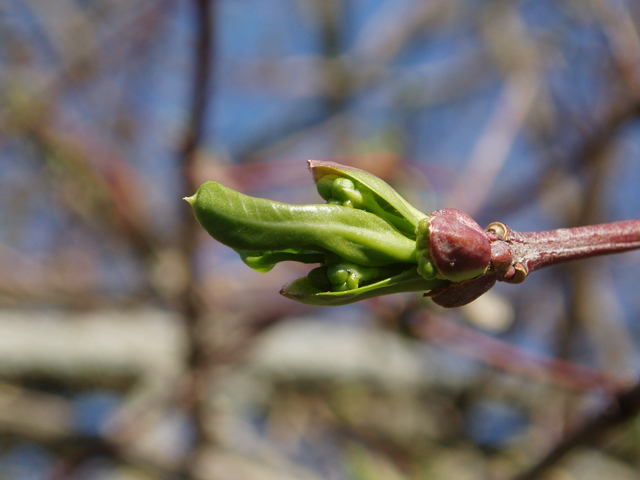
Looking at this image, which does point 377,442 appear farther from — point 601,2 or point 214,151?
point 601,2

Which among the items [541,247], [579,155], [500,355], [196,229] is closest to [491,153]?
[579,155]

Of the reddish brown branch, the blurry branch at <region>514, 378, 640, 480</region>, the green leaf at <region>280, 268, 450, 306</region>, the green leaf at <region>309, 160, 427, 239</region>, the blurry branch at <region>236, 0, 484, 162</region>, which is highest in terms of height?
the blurry branch at <region>236, 0, 484, 162</region>

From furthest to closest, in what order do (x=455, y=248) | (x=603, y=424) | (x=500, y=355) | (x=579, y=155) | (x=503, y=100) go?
(x=503, y=100) < (x=579, y=155) < (x=500, y=355) < (x=603, y=424) < (x=455, y=248)

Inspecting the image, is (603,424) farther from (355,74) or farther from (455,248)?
(355,74)

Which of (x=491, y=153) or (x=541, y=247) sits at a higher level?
(x=491, y=153)

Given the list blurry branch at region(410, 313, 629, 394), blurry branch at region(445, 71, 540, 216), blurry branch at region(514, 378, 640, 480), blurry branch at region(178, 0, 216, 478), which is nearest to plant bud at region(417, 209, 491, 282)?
blurry branch at region(514, 378, 640, 480)

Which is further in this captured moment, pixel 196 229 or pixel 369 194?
pixel 196 229

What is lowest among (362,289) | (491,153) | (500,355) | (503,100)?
(362,289)

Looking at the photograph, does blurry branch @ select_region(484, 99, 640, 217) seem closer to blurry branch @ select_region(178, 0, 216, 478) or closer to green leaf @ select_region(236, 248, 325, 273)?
blurry branch @ select_region(178, 0, 216, 478)

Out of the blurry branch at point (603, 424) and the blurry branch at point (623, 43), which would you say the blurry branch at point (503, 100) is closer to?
the blurry branch at point (623, 43)

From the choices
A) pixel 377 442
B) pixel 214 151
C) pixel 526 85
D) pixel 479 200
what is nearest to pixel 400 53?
pixel 526 85

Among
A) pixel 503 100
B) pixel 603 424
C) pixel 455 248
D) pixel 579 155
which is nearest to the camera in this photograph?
pixel 455 248
